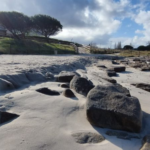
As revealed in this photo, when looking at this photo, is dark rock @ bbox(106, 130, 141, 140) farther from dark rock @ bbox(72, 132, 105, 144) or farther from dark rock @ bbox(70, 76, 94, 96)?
dark rock @ bbox(70, 76, 94, 96)

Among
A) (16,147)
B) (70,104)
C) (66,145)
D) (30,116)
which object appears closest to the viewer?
→ (16,147)

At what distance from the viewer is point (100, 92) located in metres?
3.24

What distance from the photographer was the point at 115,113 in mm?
2814

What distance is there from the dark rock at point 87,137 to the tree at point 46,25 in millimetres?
31202

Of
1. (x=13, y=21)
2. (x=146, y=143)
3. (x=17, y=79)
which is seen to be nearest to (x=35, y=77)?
(x=17, y=79)

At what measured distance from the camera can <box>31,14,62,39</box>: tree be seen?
32.3 m

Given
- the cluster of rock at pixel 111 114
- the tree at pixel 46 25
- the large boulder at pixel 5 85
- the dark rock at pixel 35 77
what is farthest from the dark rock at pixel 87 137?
Answer: the tree at pixel 46 25

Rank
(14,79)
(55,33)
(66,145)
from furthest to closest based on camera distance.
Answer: (55,33) → (14,79) → (66,145)

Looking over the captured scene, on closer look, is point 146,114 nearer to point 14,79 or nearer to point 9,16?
point 14,79

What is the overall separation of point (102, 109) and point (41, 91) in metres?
1.58

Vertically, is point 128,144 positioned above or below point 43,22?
below

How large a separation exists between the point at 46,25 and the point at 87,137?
32.5m

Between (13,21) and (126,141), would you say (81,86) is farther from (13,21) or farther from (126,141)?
(13,21)

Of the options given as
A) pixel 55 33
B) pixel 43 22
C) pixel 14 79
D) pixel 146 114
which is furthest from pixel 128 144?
pixel 55 33
